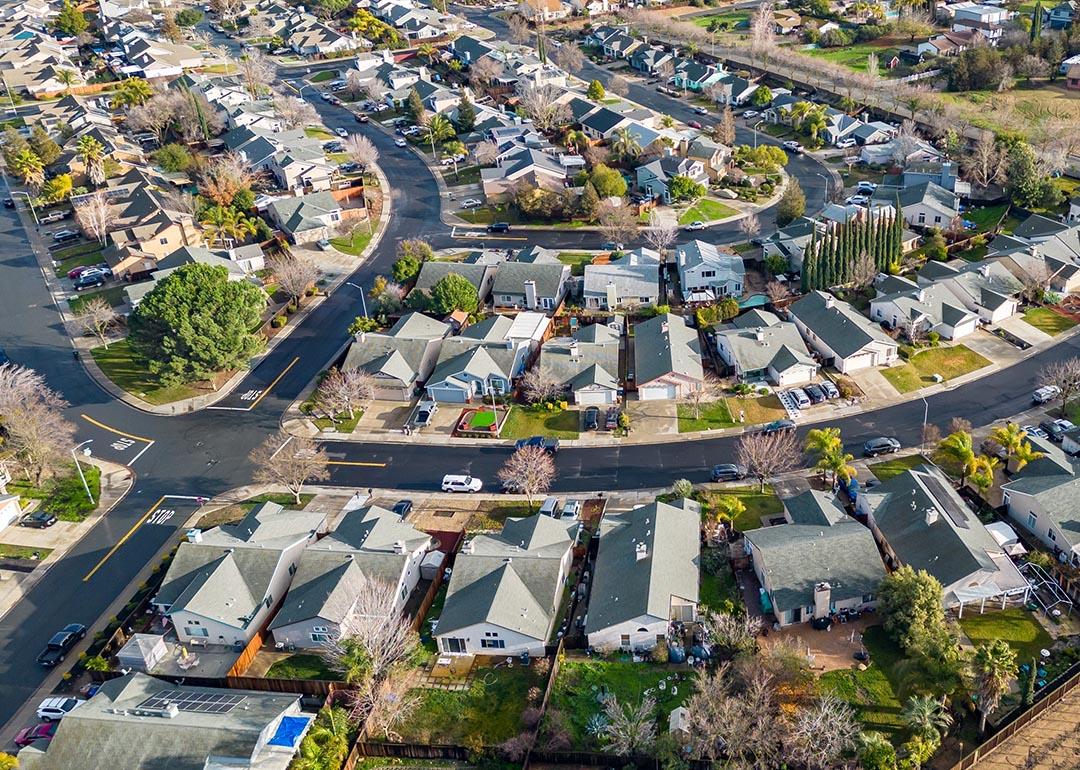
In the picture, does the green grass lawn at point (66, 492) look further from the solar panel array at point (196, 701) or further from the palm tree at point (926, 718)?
the palm tree at point (926, 718)

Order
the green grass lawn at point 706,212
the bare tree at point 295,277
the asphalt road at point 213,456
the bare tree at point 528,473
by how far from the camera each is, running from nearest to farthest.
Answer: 1. the asphalt road at point 213,456
2. the bare tree at point 528,473
3. the bare tree at point 295,277
4. the green grass lawn at point 706,212

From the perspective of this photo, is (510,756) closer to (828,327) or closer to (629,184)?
(828,327)

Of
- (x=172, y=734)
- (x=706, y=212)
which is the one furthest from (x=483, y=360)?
(x=706, y=212)

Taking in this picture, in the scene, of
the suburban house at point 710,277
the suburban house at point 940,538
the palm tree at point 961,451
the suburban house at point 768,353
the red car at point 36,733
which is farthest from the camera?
the suburban house at point 710,277

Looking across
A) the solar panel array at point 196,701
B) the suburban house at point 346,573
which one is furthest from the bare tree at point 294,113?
the solar panel array at point 196,701

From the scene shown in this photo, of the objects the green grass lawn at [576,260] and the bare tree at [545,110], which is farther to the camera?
the bare tree at [545,110]

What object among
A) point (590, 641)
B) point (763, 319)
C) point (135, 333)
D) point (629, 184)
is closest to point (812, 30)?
point (629, 184)

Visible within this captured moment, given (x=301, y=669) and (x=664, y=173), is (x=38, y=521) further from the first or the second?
(x=664, y=173)
